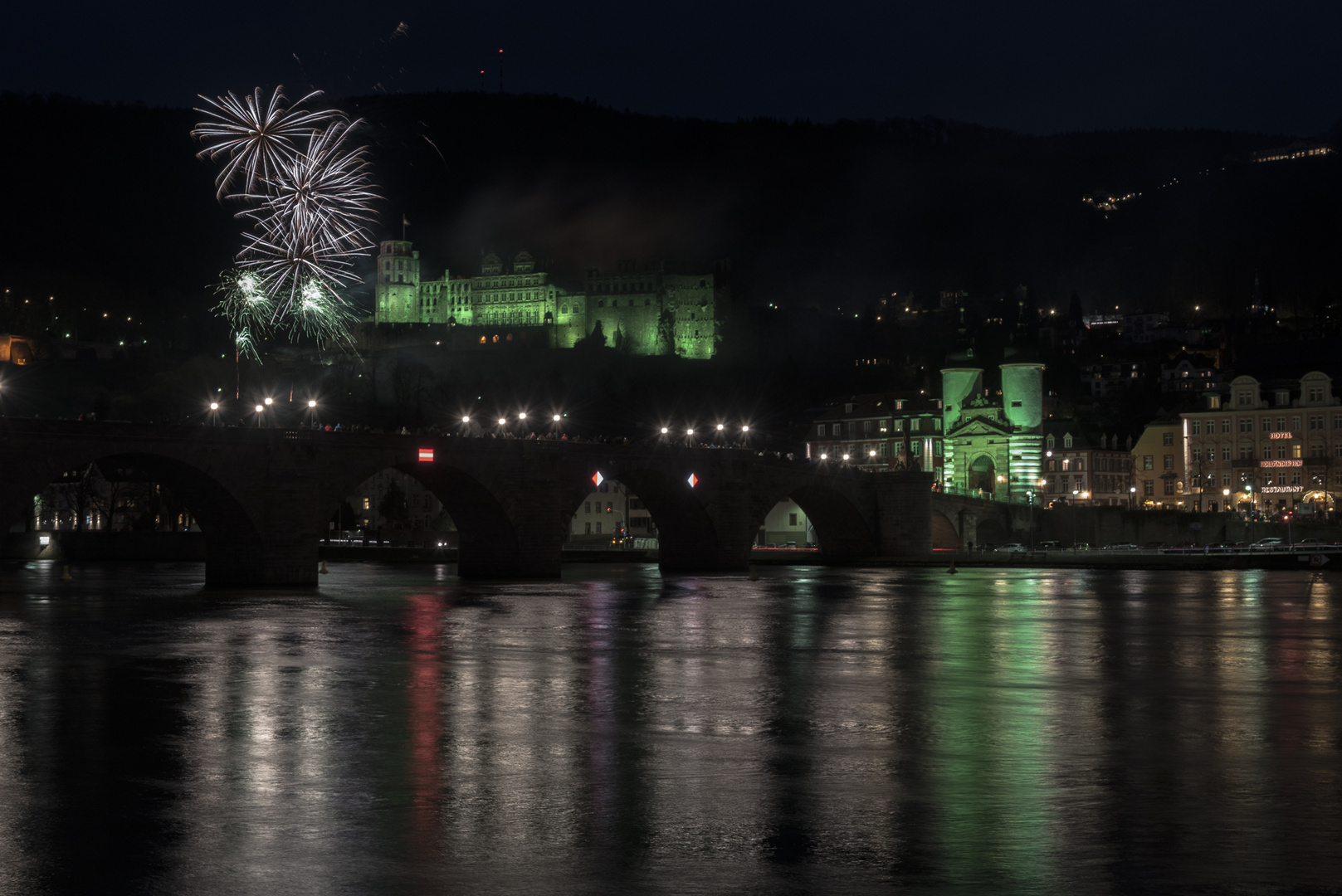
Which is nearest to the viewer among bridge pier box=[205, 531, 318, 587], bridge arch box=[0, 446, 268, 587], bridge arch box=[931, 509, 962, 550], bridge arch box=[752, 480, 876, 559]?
bridge arch box=[0, 446, 268, 587]

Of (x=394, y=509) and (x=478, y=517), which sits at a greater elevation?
(x=394, y=509)

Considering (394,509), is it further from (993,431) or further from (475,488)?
(475,488)

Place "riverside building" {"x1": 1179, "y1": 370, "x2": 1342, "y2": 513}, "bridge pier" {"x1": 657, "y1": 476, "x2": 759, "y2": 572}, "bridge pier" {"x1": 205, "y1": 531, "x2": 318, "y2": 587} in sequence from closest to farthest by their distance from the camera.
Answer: "bridge pier" {"x1": 205, "y1": 531, "x2": 318, "y2": 587}
"bridge pier" {"x1": 657, "y1": 476, "x2": 759, "y2": 572}
"riverside building" {"x1": 1179, "y1": 370, "x2": 1342, "y2": 513}

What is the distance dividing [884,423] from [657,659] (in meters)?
104

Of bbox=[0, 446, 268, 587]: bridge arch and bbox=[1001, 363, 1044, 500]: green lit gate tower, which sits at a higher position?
bbox=[1001, 363, 1044, 500]: green lit gate tower

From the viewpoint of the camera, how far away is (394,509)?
14712 centimetres

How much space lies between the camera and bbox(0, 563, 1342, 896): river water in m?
13.7

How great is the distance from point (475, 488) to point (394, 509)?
74699 mm

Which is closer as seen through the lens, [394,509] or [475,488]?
[475,488]

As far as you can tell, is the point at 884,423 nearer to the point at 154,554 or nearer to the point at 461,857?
the point at 154,554

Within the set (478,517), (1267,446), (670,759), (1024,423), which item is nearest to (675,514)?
(478,517)

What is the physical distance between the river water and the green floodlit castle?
84.2 m

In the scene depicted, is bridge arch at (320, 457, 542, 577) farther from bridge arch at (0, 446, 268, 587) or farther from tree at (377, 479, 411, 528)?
tree at (377, 479, 411, 528)

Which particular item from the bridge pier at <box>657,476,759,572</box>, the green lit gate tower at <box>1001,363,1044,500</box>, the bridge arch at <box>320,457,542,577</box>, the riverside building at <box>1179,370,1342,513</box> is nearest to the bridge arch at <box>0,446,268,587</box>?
the bridge arch at <box>320,457,542,577</box>
